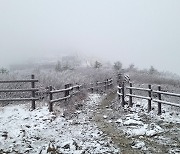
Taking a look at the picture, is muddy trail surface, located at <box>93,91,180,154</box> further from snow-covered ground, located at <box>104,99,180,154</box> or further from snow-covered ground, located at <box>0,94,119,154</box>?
snow-covered ground, located at <box>0,94,119,154</box>

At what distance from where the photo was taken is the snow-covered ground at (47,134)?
336 inches

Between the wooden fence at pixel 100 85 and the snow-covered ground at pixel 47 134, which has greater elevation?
the snow-covered ground at pixel 47 134

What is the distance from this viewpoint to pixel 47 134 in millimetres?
10398

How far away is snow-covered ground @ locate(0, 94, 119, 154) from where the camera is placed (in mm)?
8547

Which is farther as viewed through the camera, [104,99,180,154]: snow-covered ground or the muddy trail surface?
[104,99,180,154]: snow-covered ground

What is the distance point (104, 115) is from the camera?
14750mm

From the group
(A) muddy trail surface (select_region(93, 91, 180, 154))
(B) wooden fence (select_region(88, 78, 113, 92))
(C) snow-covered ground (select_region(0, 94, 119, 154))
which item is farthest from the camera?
(B) wooden fence (select_region(88, 78, 113, 92))

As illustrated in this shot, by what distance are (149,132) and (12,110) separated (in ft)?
26.4

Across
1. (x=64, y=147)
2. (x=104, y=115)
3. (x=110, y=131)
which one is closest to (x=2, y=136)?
(x=64, y=147)

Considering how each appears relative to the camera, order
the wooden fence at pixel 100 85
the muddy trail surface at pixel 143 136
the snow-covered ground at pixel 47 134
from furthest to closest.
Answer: the wooden fence at pixel 100 85 < the snow-covered ground at pixel 47 134 < the muddy trail surface at pixel 143 136

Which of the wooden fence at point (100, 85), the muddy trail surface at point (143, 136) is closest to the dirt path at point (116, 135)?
the muddy trail surface at point (143, 136)

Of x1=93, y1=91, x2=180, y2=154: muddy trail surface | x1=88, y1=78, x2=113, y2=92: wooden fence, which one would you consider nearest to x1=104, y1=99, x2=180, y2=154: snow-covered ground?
x1=93, y1=91, x2=180, y2=154: muddy trail surface

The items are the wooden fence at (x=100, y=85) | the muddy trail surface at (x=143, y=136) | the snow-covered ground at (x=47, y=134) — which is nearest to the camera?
the muddy trail surface at (x=143, y=136)

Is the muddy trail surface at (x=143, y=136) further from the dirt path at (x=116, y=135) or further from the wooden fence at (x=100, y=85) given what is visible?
the wooden fence at (x=100, y=85)
